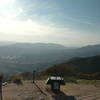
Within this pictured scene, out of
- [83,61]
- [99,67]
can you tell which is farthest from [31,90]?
[83,61]

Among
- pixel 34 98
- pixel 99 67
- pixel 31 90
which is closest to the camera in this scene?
pixel 34 98

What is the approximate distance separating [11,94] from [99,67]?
173 feet

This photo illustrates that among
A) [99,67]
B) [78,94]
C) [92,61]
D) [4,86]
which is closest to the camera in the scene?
[78,94]

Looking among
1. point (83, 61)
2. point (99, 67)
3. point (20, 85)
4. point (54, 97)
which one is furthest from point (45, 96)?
point (83, 61)

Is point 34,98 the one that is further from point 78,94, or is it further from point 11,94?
point 78,94

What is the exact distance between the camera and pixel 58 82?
2286 cm

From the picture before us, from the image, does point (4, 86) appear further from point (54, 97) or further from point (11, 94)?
point (54, 97)

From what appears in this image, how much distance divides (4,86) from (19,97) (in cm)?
646

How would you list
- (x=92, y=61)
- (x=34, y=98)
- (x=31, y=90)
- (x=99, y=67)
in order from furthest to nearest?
(x=92, y=61) < (x=99, y=67) < (x=31, y=90) < (x=34, y=98)

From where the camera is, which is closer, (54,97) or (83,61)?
(54,97)

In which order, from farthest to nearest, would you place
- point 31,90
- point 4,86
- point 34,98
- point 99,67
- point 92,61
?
point 92,61
point 99,67
point 4,86
point 31,90
point 34,98

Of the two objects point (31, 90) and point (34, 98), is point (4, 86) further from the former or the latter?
point (34, 98)

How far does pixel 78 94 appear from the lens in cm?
2066

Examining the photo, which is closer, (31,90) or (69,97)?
(69,97)
